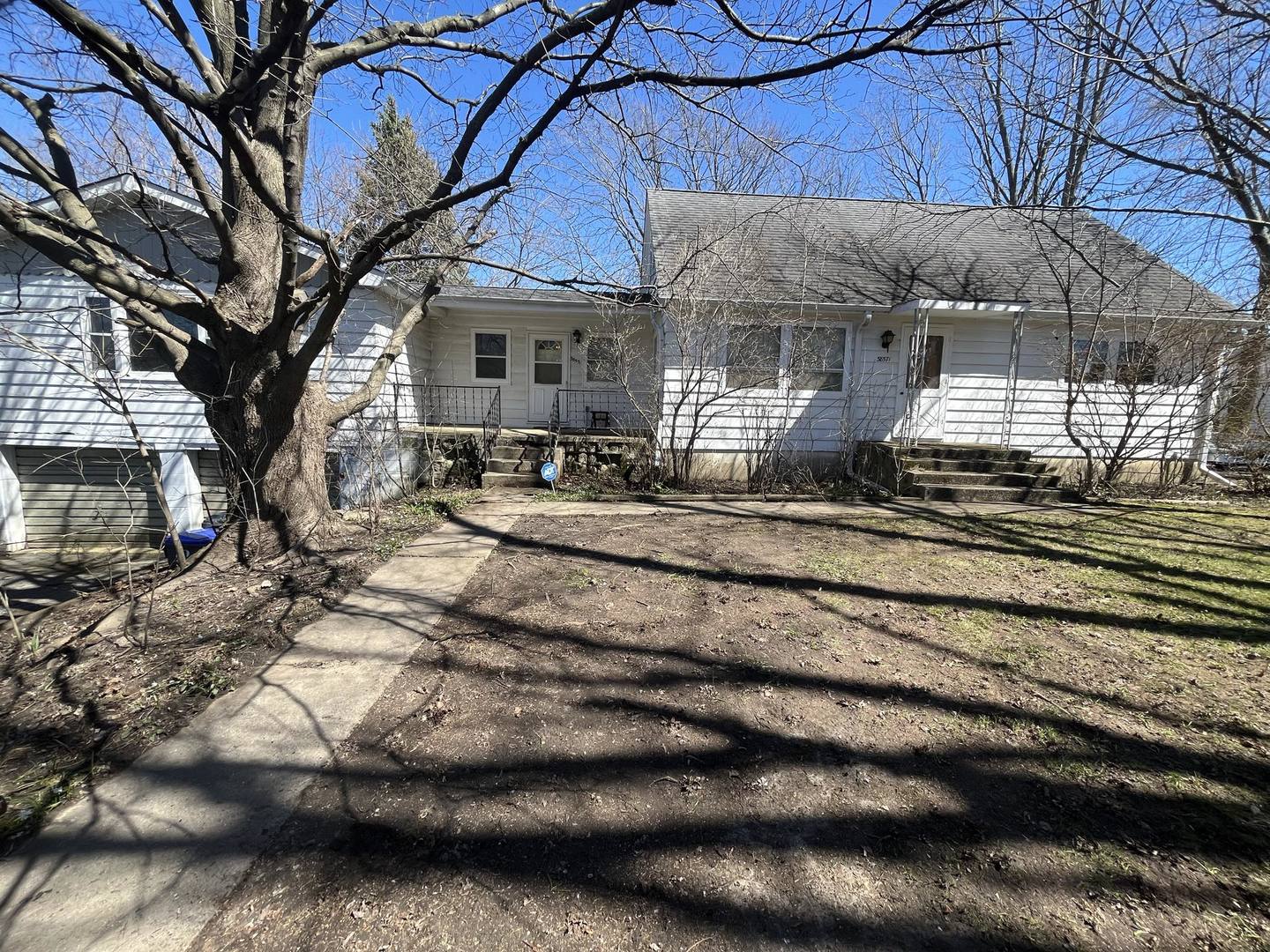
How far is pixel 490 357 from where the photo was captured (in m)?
12.7

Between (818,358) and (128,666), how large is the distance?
10020mm

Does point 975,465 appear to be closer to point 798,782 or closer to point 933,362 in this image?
point 933,362

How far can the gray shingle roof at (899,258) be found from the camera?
378 inches

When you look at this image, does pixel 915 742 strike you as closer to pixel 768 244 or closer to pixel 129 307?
pixel 129 307

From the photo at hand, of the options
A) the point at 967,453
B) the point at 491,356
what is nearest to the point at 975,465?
the point at 967,453

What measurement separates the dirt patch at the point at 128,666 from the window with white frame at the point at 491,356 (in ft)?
25.1

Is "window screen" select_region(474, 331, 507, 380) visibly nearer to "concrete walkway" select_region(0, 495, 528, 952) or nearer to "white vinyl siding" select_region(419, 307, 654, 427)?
"white vinyl siding" select_region(419, 307, 654, 427)

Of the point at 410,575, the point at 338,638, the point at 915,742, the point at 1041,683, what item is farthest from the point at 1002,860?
the point at 410,575

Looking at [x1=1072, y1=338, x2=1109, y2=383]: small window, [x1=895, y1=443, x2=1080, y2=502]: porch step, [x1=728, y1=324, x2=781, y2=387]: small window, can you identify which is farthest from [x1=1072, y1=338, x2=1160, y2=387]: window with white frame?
[x1=728, y1=324, x2=781, y2=387]: small window

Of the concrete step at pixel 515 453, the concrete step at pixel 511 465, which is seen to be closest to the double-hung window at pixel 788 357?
the concrete step at pixel 515 453

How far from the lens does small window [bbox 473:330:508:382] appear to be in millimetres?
12711

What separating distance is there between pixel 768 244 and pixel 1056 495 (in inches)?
266

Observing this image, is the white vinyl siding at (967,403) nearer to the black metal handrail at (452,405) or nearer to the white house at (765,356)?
the white house at (765,356)

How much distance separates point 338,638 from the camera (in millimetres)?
4082
